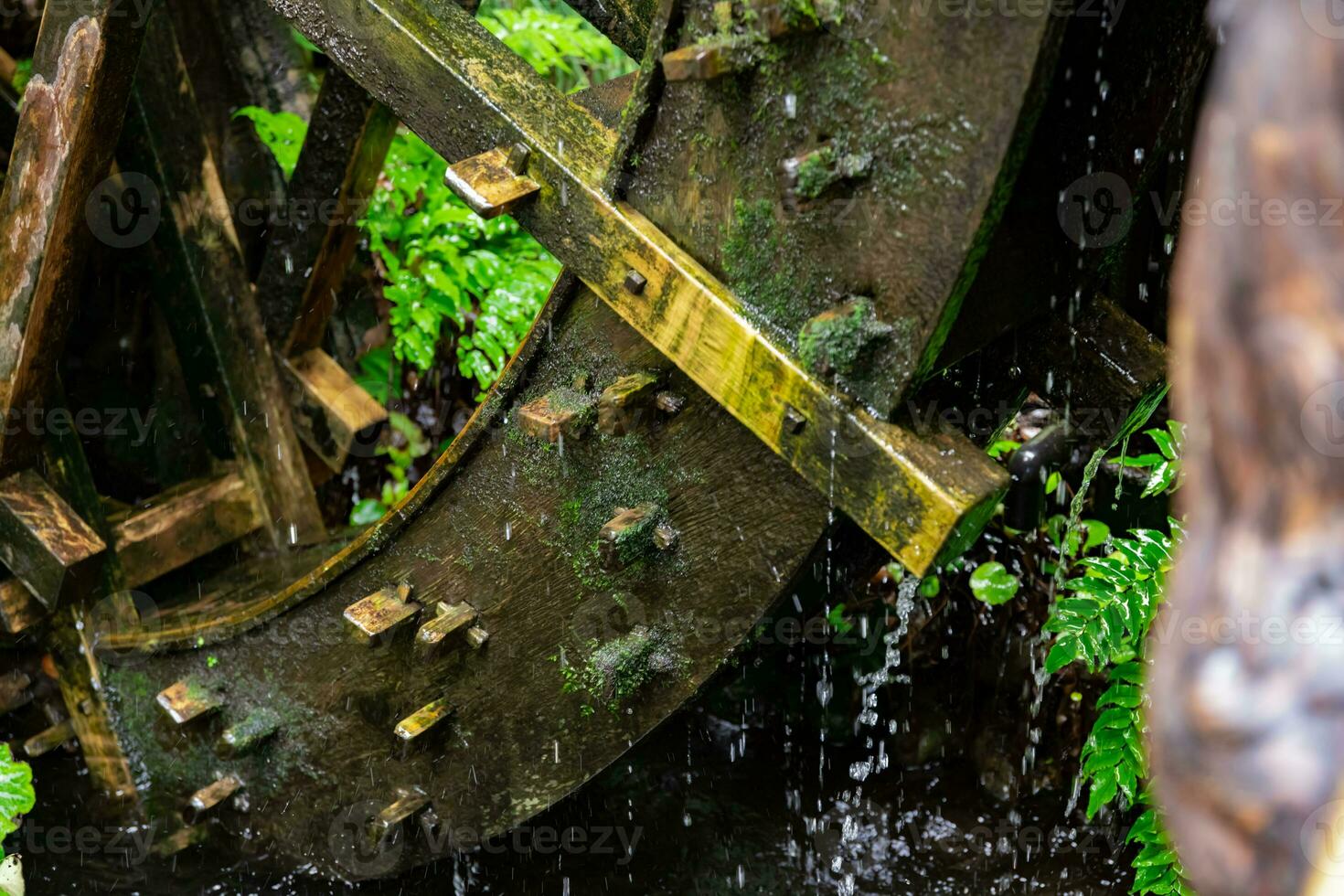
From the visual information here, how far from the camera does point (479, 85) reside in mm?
1978

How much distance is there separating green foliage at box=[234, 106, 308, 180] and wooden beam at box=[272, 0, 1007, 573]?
74.5 inches

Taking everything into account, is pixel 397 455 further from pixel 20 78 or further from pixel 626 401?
pixel 626 401

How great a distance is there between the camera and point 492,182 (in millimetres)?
1901

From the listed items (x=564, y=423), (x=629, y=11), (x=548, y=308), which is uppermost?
(x=629, y=11)

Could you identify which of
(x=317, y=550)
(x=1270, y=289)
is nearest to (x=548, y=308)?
(x=1270, y=289)

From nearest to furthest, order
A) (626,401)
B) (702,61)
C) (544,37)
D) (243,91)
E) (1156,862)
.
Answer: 1. (702,61)
2. (626,401)
3. (1156,862)
4. (243,91)
5. (544,37)

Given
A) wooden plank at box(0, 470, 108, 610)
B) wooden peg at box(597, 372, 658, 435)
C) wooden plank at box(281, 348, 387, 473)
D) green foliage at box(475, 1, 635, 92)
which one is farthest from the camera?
green foliage at box(475, 1, 635, 92)

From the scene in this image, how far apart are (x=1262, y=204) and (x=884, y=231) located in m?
1.06

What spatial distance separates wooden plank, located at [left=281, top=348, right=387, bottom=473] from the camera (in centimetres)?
379

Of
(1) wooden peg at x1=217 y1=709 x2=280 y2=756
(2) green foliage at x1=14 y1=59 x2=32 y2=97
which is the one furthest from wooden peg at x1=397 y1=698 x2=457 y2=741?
(2) green foliage at x1=14 y1=59 x2=32 y2=97

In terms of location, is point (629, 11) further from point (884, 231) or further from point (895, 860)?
point (895, 860)
